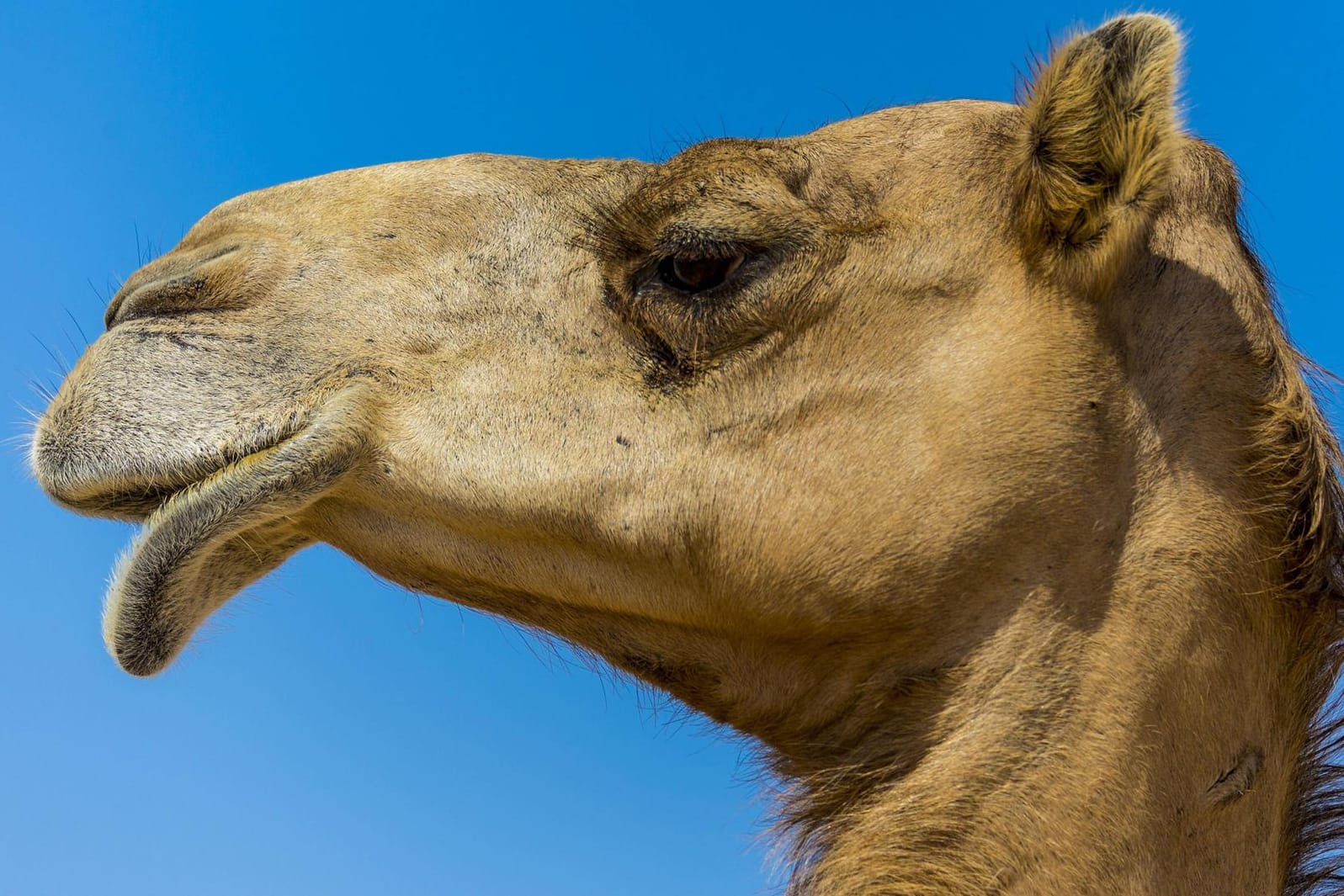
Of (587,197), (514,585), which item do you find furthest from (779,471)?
(587,197)

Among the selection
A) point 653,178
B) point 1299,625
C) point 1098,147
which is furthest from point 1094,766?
point 653,178

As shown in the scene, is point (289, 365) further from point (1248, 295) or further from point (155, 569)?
point (1248, 295)

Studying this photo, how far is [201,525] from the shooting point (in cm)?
342

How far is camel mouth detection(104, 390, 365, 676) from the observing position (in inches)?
135

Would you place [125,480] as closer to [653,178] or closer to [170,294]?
[170,294]

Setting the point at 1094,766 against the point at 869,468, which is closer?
the point at 1094,766

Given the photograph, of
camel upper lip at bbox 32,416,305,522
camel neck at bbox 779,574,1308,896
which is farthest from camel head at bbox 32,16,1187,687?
camel neck at bbox 779,574,1308,896

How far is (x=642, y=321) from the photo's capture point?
3.75 meters

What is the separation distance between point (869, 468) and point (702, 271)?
702 mm

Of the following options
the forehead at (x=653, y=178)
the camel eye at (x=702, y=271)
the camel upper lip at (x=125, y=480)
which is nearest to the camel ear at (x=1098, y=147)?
the forehead at (x=653, y=178)

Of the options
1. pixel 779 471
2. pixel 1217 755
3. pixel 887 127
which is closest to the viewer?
pixel 1217 755

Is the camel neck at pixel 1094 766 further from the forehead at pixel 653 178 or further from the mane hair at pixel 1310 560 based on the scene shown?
the forehead at pixel 653 178

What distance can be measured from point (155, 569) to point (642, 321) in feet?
4.49

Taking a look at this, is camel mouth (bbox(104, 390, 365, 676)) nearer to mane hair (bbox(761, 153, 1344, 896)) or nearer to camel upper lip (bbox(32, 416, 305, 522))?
camel upper lip (bbox(32, 416, 305, 522))
